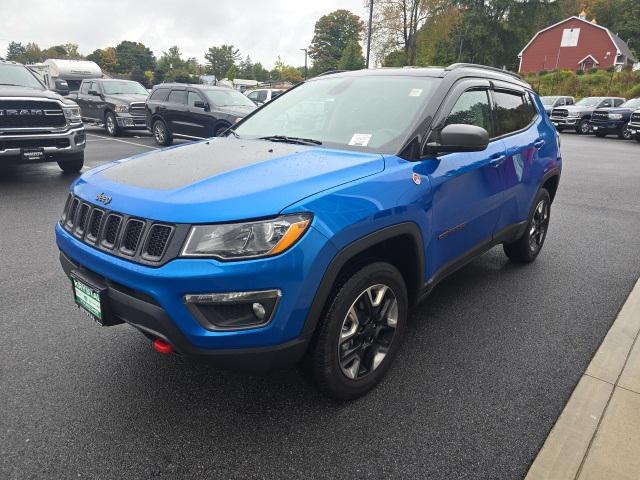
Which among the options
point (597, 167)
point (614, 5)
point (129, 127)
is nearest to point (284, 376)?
point (597, 167)

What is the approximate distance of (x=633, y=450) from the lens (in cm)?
224

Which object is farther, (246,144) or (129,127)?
(129,127)

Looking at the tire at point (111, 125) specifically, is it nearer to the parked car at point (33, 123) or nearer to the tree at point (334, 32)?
the parked car at point (33, 123)

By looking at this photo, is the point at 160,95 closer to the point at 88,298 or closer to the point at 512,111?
the point at 512,111

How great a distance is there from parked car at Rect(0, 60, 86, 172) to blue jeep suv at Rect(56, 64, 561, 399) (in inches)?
217

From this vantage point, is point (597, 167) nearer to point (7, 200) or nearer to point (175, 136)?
point (175, 136)

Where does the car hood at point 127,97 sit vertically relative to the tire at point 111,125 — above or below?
above

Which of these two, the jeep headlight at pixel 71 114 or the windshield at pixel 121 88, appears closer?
the jeep headlight at pixel 71 114

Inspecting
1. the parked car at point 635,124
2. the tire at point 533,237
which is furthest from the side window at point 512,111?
the parked car at point 635,124

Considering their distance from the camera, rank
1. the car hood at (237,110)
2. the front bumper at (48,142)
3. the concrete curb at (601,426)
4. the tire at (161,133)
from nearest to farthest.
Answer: the concrete curb at (601,426)
the front bumper at (48,142)
the car hood at (237,110)
the tire at (161,133)

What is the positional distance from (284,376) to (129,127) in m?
14.3

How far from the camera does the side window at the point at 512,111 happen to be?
12.3ft

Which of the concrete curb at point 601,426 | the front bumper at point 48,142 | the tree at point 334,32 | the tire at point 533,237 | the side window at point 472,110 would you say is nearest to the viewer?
the concrete curb at point 601,426

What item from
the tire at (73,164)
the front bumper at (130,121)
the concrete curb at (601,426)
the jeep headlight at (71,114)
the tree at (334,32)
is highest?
the tree at (334,32)
